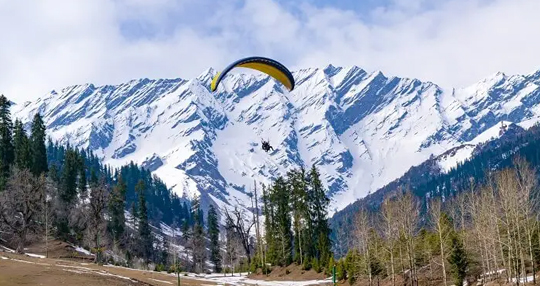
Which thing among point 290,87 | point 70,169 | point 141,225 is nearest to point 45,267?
point 290,87

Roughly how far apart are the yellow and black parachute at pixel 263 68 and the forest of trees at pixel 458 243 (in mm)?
19257

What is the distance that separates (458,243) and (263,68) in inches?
1014

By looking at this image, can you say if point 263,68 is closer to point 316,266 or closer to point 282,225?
Result: point 316,266

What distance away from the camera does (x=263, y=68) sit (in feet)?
183

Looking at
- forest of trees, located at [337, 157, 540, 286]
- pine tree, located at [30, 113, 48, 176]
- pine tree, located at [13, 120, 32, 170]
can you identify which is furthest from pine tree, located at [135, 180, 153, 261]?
forest of trees, located at [337, 157, 540, 286]

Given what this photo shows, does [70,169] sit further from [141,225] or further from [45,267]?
[45,267]

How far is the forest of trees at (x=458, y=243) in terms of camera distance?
189 feet

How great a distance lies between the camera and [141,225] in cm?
14162

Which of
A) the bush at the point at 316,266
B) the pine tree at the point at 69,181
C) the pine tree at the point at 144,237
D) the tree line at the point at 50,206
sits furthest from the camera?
the pine tree at the point at 144,237

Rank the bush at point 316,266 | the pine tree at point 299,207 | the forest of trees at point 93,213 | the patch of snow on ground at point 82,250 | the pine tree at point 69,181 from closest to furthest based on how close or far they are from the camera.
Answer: the bush at point 316,266, the forest of trees at point 93,213, the patch of snow on ground at point 82,250, the pine tree at point 299,207, the pine tree at point 69,181

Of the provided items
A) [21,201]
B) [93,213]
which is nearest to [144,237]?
[93,213]

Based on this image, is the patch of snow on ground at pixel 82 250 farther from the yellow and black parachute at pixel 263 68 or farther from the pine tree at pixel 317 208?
the yellow and black parachute at pixel 263 68

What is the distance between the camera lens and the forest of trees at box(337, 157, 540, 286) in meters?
57.6

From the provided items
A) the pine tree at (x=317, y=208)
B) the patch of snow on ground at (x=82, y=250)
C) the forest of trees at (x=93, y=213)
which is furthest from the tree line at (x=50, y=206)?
the pine tree at (x=317, y=208)
